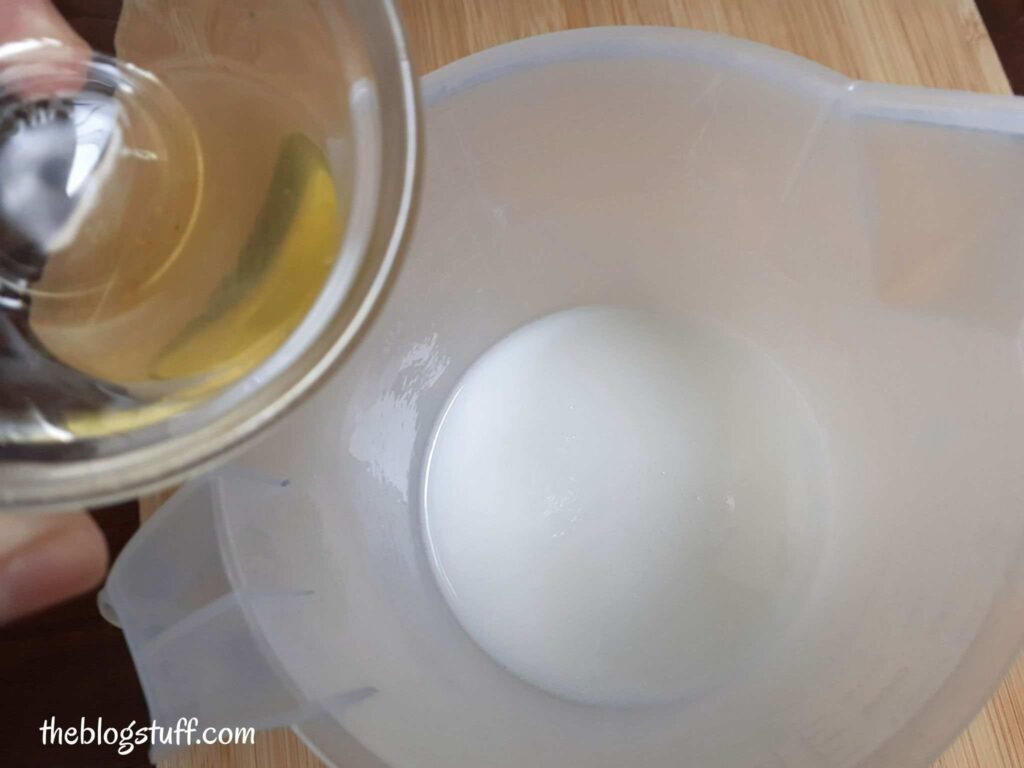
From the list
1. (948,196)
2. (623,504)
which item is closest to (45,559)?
(623,504)

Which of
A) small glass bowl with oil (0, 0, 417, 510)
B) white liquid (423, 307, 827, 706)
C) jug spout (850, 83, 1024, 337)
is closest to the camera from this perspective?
small glass bowl with oil (0, 0, 417, 510)

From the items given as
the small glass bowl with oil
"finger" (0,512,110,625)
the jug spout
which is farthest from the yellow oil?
the jug spout

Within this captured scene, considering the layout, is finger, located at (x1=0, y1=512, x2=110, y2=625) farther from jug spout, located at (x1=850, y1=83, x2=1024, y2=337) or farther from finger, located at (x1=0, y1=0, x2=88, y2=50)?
jug spout, located at (x1=850, y1=83, x2=1024, y2=337)

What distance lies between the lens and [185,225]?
1.16 ft

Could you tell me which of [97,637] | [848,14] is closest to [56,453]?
[97,637]

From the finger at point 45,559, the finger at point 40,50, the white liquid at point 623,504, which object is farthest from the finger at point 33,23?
the white liquid at point 623,504

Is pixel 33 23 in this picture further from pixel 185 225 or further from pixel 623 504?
pixel 623 504

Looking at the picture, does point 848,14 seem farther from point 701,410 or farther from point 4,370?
point 4,370

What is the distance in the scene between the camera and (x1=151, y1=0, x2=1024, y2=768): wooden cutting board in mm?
573

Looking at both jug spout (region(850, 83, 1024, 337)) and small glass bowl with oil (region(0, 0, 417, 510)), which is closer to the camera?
small glass bowl with oil (region(0, 0, 417, 510))

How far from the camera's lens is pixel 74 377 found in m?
0.33

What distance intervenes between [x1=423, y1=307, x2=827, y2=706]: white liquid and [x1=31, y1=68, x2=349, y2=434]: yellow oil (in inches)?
11.8

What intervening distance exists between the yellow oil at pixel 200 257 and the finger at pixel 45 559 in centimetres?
15

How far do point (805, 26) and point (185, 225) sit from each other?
43 cm
